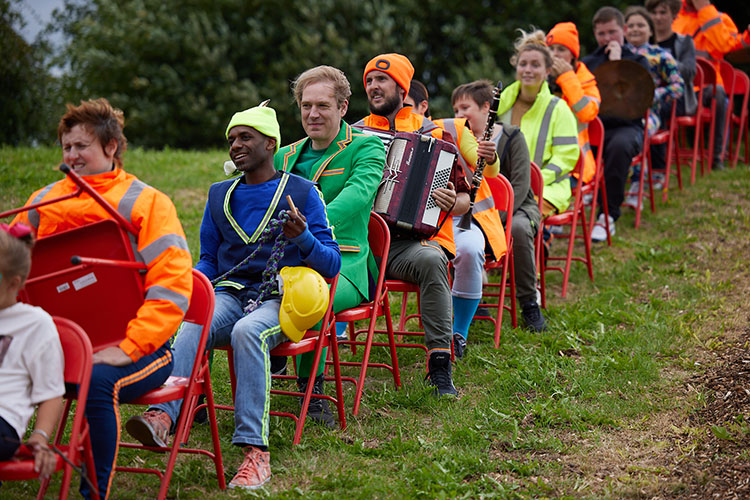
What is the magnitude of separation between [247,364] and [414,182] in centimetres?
169

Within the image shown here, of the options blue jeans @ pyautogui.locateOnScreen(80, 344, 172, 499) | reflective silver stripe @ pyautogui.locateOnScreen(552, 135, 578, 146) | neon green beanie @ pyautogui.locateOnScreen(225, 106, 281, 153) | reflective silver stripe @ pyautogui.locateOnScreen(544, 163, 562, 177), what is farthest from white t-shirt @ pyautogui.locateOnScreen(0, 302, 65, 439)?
reflective silver stripe @ pyautogui.locateOnScreen(552, 135, 578, 146)

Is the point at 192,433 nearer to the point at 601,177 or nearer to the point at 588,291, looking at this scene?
the point at 588,291

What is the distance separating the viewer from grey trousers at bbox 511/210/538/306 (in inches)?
244

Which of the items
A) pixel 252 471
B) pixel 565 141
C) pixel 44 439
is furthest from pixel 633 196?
pixel 44 439

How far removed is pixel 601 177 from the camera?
8.06 m

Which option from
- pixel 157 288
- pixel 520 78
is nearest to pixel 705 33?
pixel 520 78

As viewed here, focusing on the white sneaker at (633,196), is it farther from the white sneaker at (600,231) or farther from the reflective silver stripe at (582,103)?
the reflective silver stripe at (582,103)

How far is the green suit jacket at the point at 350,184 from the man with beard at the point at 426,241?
12.1 inches

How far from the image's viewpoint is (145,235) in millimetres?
3498

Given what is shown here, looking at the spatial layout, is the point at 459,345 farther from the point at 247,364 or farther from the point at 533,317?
the point at 247,364

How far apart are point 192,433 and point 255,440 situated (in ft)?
2.69

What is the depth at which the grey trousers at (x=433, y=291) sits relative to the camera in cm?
A: 507

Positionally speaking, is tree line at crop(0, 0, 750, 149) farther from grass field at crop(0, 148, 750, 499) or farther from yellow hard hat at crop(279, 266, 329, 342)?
yellow hard hat at crop(279, 266, 329, 342)

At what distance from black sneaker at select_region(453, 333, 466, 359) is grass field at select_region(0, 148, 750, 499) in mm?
89
